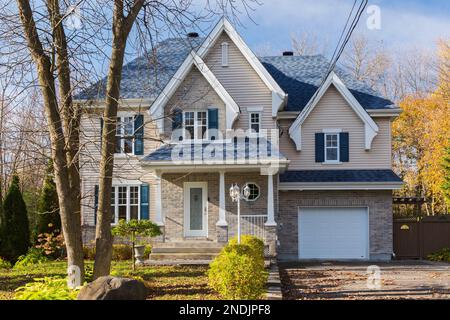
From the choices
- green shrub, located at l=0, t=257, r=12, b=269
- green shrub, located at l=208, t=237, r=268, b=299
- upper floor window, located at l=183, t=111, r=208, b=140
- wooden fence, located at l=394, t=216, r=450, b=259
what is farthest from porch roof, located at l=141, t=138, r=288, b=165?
green shrub, located at l=208, t=237, r=268, b=299

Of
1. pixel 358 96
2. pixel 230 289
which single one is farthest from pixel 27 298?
pixel 358 96

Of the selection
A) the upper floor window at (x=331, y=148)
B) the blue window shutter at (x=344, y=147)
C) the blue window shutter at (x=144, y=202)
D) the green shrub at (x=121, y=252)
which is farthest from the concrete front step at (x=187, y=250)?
the blue window shutter at (x=344, y=147)

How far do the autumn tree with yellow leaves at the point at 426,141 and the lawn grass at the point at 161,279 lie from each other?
67.2 ft

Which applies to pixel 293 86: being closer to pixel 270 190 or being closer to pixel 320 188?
pixel 320 188

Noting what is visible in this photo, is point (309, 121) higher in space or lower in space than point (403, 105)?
lower

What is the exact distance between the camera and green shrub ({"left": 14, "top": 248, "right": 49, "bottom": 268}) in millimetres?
18781

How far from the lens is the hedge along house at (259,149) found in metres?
20.3

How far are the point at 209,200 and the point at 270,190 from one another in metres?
2.77

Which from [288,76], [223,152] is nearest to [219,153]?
[223,152]

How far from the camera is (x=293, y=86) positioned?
24781 mm

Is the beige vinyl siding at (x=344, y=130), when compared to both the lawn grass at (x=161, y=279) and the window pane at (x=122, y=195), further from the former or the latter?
the lawn grass at (x=161, y=279)
